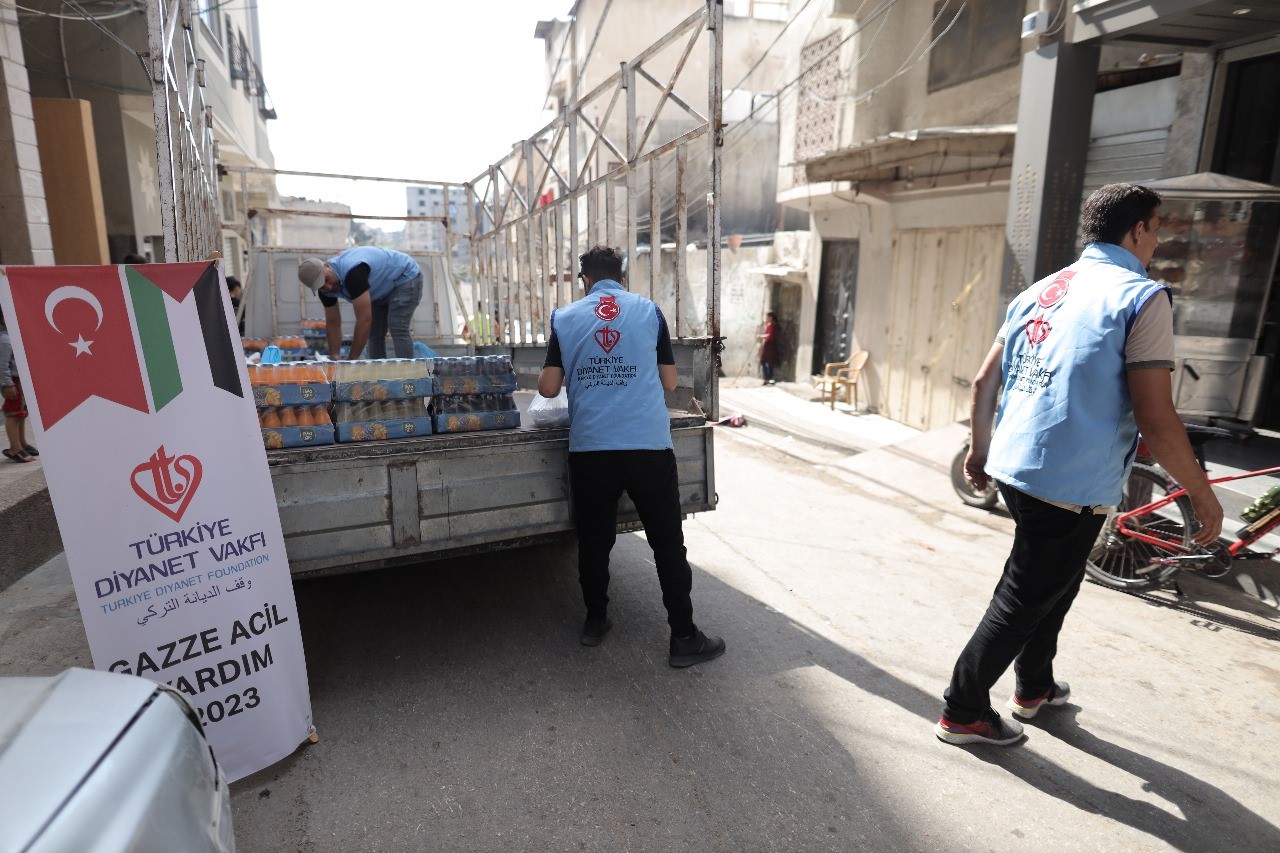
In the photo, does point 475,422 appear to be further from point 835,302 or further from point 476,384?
point 835,302

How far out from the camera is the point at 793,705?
10.3ft

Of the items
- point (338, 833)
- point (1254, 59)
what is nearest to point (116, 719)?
point (338, 833)

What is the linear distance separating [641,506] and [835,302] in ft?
35.7

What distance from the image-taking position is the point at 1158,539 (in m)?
4.35

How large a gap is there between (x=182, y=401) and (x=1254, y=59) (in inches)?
312

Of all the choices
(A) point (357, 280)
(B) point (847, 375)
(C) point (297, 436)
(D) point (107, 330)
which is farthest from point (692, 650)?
(B) point (847, 375)

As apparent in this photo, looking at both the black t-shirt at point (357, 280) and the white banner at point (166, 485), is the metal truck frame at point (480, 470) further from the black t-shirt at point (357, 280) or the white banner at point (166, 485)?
the black t-shirt at point (357, 280)

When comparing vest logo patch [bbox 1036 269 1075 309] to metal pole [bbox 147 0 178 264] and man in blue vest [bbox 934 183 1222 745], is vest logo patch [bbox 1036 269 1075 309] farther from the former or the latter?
metal pole [bbox 147 0 178 264]

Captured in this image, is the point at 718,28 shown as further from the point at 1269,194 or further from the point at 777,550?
the point at 1269,194

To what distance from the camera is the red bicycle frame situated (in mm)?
4094

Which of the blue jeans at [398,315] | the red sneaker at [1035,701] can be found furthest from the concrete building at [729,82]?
the red sneaker at [1035,701]

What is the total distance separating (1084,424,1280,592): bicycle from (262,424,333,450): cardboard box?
162 inches

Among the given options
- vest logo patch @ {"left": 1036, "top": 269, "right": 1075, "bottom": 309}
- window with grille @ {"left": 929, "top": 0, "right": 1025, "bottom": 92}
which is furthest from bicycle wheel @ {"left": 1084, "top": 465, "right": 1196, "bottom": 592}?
window with grille @ {"left": 929, "top": 0, "right": 1025, "bottom": 92}

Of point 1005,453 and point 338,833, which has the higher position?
point 1005,453
